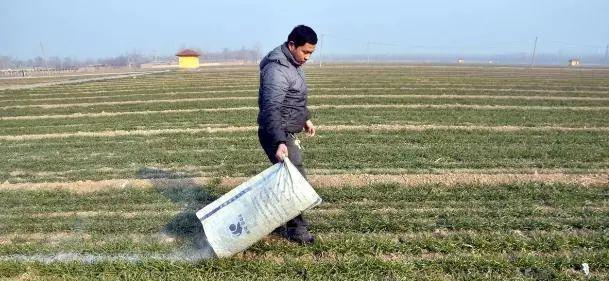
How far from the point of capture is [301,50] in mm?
4410

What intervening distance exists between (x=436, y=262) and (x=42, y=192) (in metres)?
6.24

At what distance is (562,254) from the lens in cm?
458

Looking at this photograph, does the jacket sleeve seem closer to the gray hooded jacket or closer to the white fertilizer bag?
the gray hooded jacket

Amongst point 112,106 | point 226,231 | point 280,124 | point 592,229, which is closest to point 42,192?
point 226,231

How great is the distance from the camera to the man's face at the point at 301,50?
438 cm

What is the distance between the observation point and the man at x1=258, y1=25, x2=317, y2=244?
430 cm

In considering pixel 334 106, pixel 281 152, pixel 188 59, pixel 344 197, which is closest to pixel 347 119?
pixel 334 106

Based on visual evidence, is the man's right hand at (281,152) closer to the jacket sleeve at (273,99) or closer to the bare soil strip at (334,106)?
the jacket sleeve at (273,99)

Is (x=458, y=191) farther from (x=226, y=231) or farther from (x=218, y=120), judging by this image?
(x=218, y=120)

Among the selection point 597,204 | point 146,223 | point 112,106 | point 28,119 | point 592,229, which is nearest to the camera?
point 592,229

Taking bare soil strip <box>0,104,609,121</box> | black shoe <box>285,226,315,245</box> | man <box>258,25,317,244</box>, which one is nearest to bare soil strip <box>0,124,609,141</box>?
bare soil strip <box>0,104,609,121</box>

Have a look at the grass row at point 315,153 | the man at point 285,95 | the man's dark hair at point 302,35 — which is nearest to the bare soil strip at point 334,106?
the grass row at point 315,153

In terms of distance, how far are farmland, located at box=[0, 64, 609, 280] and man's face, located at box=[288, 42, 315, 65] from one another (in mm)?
2007

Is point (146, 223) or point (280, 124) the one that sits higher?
point (280, 124)
